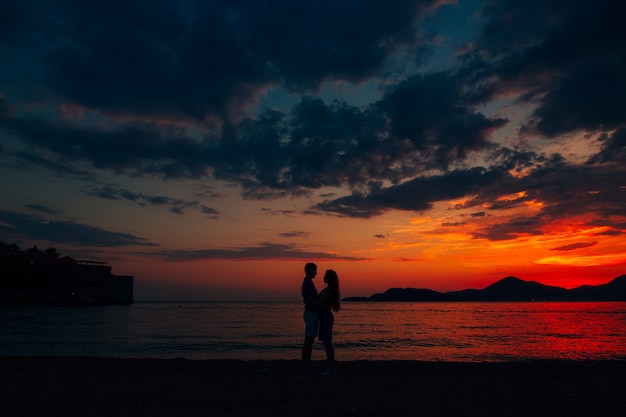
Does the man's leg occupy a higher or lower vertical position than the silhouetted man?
lower

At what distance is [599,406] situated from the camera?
25.5ft

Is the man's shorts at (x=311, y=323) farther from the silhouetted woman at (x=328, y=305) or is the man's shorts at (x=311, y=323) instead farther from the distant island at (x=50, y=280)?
the distant island at (x=50, y=280)

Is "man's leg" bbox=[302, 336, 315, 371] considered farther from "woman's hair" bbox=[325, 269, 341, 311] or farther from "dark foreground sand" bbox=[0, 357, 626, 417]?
"woman's hair" bbox=[325, 269, 341, 311]

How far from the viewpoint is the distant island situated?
361ft

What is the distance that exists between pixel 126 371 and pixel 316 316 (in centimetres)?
590

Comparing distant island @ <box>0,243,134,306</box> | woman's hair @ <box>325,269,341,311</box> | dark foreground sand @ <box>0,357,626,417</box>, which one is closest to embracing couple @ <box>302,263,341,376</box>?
woman's hair @ <box>325,269,341,311</box>

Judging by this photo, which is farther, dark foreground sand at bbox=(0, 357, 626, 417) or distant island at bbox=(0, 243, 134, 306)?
distant island at bbox=(0, 243, 134, 306)

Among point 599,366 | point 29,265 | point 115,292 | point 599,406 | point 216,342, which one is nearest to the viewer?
point 599,406

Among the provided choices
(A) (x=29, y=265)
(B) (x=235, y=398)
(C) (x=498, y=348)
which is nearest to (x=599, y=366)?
(C) (x=498, y=348)

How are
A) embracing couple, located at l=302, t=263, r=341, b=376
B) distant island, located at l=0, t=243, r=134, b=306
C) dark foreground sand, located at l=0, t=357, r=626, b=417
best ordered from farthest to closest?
distant island, located at l=0, t=243, r=134, b=306 → embracing couple, located at l=302, t=263, r=341, b=376 → dark foreground sand, located at l=0, t=357, r=626, b=417

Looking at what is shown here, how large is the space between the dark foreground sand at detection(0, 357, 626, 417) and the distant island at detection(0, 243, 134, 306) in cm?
11820

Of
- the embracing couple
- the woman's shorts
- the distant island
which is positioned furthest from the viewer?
the distant island

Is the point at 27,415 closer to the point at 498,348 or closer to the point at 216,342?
the point at 216,342

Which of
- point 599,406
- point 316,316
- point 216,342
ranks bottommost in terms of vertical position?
point 216,342
